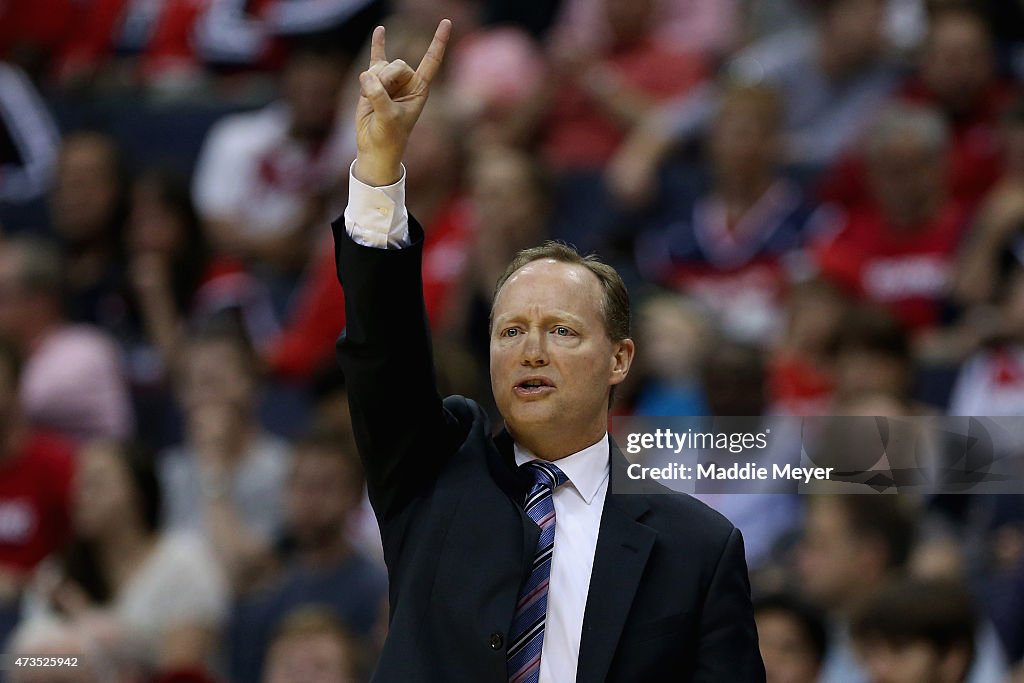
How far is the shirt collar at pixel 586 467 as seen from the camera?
2.52m

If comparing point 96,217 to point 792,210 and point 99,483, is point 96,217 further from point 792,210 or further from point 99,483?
point 792,210

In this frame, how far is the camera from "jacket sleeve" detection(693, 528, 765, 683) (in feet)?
7.90

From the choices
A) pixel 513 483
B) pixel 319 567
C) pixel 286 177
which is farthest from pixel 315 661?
pixel 286 177

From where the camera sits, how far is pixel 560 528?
250cm

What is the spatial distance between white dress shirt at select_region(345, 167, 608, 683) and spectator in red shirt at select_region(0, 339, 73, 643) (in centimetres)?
381

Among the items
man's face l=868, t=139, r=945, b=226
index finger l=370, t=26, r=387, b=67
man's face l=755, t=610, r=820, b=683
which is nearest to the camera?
index finger l=370, t=26, r=387, b=67

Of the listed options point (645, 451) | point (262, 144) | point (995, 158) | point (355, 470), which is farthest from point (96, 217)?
point (645, 451)

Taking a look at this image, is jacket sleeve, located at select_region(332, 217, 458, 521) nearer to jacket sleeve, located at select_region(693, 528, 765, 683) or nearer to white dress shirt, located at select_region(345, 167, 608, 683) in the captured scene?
white dress shirt, located at select_region(345, 167, 608, 683)

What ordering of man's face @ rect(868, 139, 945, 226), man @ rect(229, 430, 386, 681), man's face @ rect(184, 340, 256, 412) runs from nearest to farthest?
man @ rect(229, 430, 386, 681), man's face @ rect(868, 139, 945, 226), man's face @ rect(184, 340, 256, 412)

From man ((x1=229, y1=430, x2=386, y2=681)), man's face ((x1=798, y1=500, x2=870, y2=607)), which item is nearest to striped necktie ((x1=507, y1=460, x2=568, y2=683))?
man's face ((x1=798, y1=500, x2=870, y2=607))

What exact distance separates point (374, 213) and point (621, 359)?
1.50 ft

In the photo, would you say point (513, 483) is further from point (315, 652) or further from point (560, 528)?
point (315, 652)

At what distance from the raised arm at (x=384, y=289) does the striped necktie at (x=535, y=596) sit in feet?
0.67

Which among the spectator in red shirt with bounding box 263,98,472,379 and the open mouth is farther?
the spectator in red shirt with bounding box 263,98,472,379
